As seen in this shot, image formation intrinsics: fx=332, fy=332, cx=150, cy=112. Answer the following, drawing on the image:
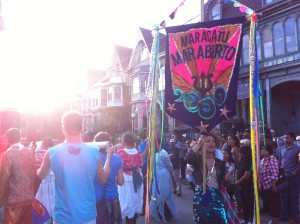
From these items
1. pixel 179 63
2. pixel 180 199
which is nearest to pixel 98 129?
pixel 180 199

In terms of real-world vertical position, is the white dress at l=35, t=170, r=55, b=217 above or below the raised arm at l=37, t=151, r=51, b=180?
below

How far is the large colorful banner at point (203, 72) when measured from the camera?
15.3ft

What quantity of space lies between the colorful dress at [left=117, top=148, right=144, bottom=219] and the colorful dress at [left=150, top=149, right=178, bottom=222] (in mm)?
927

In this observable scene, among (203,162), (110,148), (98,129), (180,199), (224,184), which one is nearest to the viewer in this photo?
(110,148)

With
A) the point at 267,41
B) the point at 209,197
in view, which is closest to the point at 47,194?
the point at 209,197

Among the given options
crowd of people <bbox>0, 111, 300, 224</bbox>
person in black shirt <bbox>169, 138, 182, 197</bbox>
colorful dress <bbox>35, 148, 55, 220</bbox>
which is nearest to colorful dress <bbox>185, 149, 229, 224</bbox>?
crowd of people <bbox>0, 111, 300, 224</bbox>

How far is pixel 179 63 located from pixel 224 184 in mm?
1843

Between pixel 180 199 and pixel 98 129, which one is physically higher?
pixel 98 129

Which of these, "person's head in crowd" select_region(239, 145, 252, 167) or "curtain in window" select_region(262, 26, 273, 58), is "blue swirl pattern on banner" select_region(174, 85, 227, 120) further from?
"curtain in window" select_region(262, 26, 273, 58)

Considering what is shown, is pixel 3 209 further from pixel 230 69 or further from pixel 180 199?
pixel 180 199

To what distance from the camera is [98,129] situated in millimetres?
34125

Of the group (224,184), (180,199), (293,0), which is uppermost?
(293,0)

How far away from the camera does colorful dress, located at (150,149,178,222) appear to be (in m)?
7.59

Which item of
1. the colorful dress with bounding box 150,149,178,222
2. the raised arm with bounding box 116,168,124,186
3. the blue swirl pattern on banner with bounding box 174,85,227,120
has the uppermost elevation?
the blue swirl pattern on banner with bounding box 174,85,227,120
